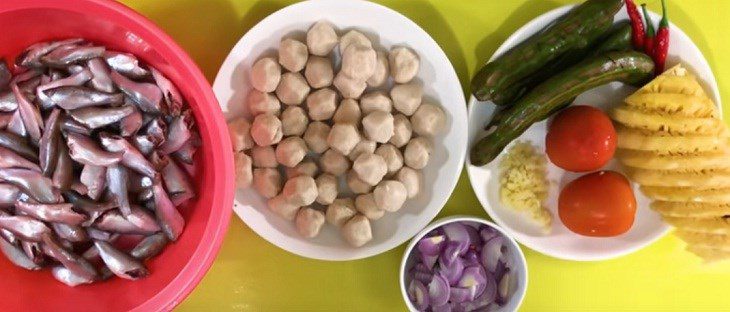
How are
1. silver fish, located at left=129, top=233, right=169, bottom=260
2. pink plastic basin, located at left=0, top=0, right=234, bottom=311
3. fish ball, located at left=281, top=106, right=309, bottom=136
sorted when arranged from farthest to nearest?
fish ball, located at left=281, top=106, right=309, bottom=136 < silver fish, located at left=129, top=233, right=169, bottom=260 < pink plastic basin, located at left=0, top=0, right=234, bottom=311

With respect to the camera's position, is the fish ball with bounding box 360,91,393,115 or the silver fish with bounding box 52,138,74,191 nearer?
the silver fish with bounding box 52,138,74,191

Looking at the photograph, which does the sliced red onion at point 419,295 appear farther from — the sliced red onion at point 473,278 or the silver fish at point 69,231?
the silver fish at point 69,231

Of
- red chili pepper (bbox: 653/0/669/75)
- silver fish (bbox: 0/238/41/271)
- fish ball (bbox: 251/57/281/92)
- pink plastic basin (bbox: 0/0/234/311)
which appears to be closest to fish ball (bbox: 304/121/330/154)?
fish ball (bbox: 251/57/281/92)

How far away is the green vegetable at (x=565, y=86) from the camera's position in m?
1.33

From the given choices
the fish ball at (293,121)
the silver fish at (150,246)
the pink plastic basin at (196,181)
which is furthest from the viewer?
the fish ball at (293,121)

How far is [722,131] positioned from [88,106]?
3.88ft

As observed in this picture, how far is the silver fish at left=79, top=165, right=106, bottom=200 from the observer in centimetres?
124

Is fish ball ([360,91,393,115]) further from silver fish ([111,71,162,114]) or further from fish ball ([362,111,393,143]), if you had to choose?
silver fish ([111,71,162,114])

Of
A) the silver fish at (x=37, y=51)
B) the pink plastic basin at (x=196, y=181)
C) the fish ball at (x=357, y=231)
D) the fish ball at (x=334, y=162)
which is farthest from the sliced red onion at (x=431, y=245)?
the silver fish at (x=37, y=51)

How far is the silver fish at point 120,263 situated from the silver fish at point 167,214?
8cm

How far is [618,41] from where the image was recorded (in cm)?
138

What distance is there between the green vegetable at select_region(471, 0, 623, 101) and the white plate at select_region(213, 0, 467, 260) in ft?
0.22

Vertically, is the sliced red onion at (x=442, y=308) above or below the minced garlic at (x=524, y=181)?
below

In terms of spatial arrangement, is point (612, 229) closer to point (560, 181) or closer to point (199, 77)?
point (560, 181)
